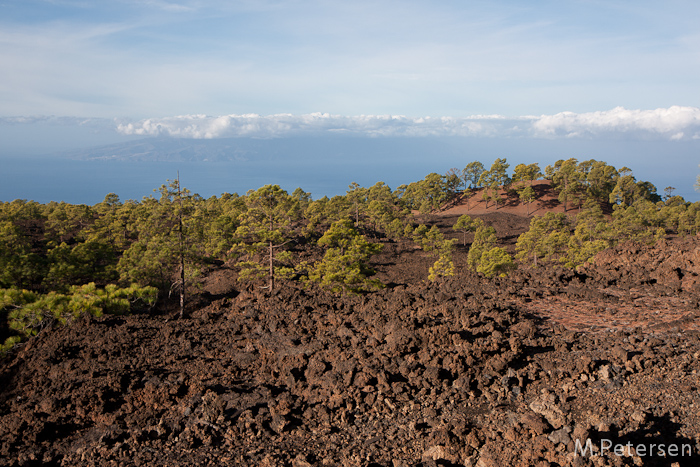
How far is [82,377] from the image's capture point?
9.85m

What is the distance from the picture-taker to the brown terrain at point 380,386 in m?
6.67

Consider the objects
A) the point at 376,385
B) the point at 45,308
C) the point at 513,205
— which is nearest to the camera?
the point at 376,385

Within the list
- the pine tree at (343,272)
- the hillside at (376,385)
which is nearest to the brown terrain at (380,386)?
the hillside at (376,385)

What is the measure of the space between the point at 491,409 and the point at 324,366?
11.5 ft

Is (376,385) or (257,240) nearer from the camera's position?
(376,385)

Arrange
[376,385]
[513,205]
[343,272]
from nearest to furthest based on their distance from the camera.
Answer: [376,385], [343,272], [513,205]

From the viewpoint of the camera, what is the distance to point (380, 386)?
845cm

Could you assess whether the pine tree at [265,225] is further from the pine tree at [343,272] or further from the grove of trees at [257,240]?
the pine tree at [343,272]

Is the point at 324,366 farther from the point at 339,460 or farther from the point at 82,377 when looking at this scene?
the point at 82,377

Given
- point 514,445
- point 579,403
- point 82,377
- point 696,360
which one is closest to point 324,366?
point 514,445

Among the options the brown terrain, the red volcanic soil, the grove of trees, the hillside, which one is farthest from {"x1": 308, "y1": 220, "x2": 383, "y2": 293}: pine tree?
the red volcanic soil

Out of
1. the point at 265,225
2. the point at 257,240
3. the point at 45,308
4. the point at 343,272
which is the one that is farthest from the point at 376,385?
the point at 257,240

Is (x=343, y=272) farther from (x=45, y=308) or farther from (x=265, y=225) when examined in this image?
(x=45, y=308)

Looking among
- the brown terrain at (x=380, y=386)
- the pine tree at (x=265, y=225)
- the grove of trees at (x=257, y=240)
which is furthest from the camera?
the pine tree at (x=265, y=225)
